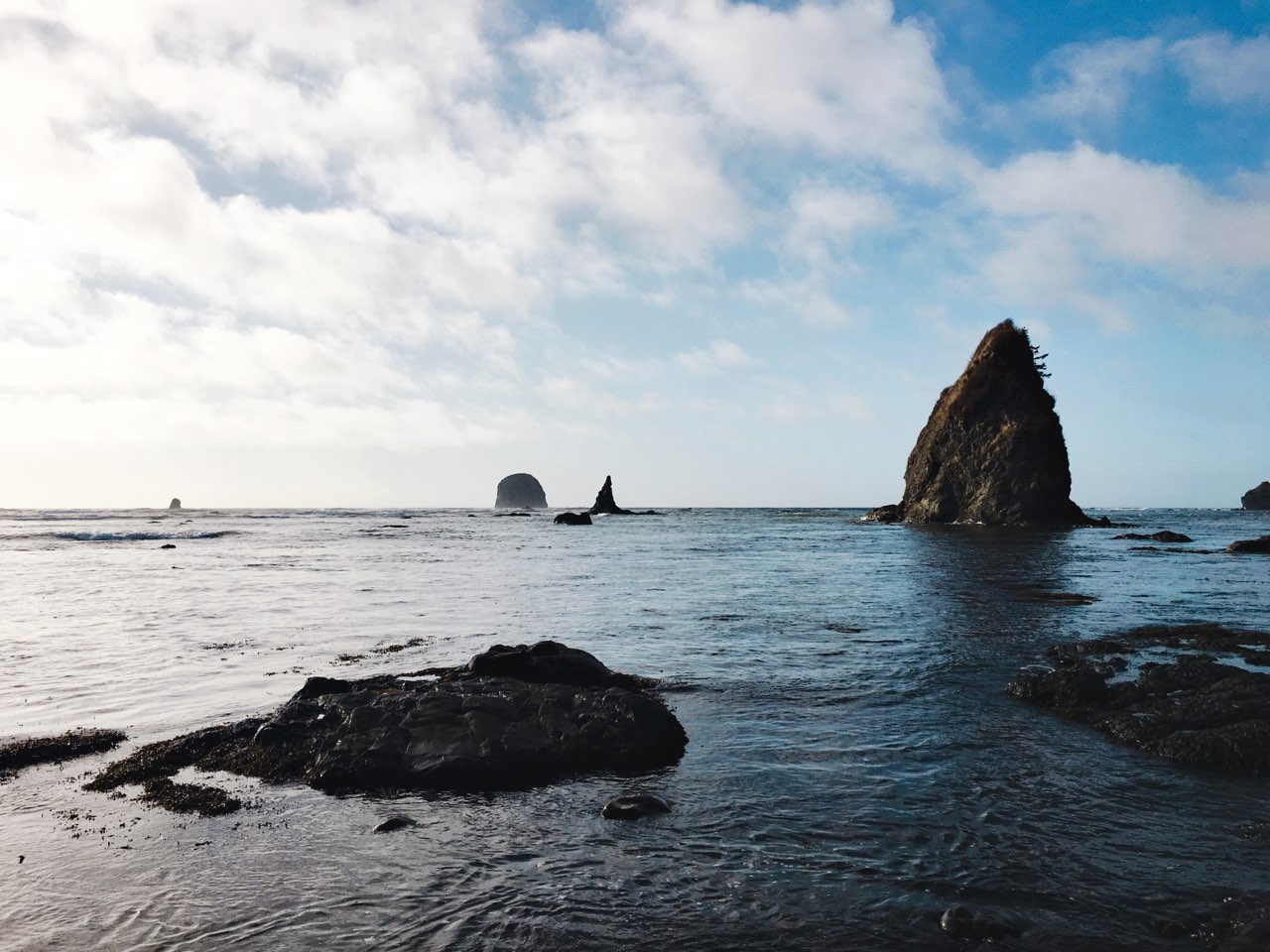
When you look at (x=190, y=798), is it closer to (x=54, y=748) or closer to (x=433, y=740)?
(x=433, y=740)

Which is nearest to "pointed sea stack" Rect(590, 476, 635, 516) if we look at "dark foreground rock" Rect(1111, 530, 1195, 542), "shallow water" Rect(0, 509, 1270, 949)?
"dark foreground rock" Rect(1111, 530, 1195, 542)

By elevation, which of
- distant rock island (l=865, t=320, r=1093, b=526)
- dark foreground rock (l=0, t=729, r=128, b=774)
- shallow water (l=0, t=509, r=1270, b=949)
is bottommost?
shallow water (l=0, t=509, r=1270, b=949)

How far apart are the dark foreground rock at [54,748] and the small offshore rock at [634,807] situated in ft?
22.9

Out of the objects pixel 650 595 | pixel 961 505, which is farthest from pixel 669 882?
pixel 961 505

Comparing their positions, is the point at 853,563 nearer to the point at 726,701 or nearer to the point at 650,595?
the point at 650,595

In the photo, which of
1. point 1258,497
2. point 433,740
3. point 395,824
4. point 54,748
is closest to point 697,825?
point 395,824

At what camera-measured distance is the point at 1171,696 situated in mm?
11422

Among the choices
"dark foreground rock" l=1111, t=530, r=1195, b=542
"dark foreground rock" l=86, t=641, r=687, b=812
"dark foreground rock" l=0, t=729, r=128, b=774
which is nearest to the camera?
"dark foreground rock" l=86, t=641, r=687, b=812

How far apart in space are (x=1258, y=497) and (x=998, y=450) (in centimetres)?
13683

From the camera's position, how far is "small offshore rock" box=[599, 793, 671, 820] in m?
7.68

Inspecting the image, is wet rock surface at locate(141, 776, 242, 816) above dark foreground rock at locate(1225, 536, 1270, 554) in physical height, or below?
below

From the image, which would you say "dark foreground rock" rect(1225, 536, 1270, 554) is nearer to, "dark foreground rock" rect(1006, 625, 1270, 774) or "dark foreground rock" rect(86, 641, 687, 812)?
"dark foreground rock" rect(1006, 625, 1270, 774)

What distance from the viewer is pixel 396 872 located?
6.42 m

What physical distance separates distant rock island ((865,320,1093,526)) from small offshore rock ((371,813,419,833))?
8320 centimetres
